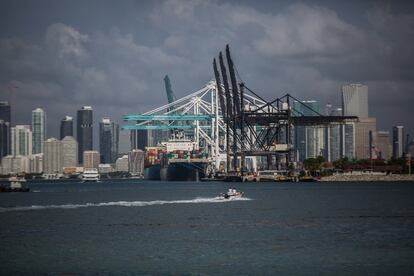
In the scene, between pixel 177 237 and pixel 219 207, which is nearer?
pixel 177 237

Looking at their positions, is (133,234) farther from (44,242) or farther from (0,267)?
(0,267)

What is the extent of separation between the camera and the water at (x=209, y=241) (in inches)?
1697

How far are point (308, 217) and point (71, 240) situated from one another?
26.6m

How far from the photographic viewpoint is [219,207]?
90125 millimetres

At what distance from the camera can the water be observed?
43094 mm

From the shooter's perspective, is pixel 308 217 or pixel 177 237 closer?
pixel 177 237

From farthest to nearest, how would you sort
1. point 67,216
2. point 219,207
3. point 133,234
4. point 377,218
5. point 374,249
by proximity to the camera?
point 219,207 → point 67,216 → point 377,218 → point 133,234 → point 374,249

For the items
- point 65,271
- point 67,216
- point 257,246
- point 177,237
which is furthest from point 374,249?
point 67,216

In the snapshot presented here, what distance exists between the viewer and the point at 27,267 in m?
43.7

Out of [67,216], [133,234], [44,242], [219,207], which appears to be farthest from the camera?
[219,207]

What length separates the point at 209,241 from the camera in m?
54.9

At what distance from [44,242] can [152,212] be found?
2912 centimetres

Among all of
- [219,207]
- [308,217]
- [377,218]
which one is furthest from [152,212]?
[377,218]

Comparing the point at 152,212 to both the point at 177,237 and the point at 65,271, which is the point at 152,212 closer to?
the point at 177,237
